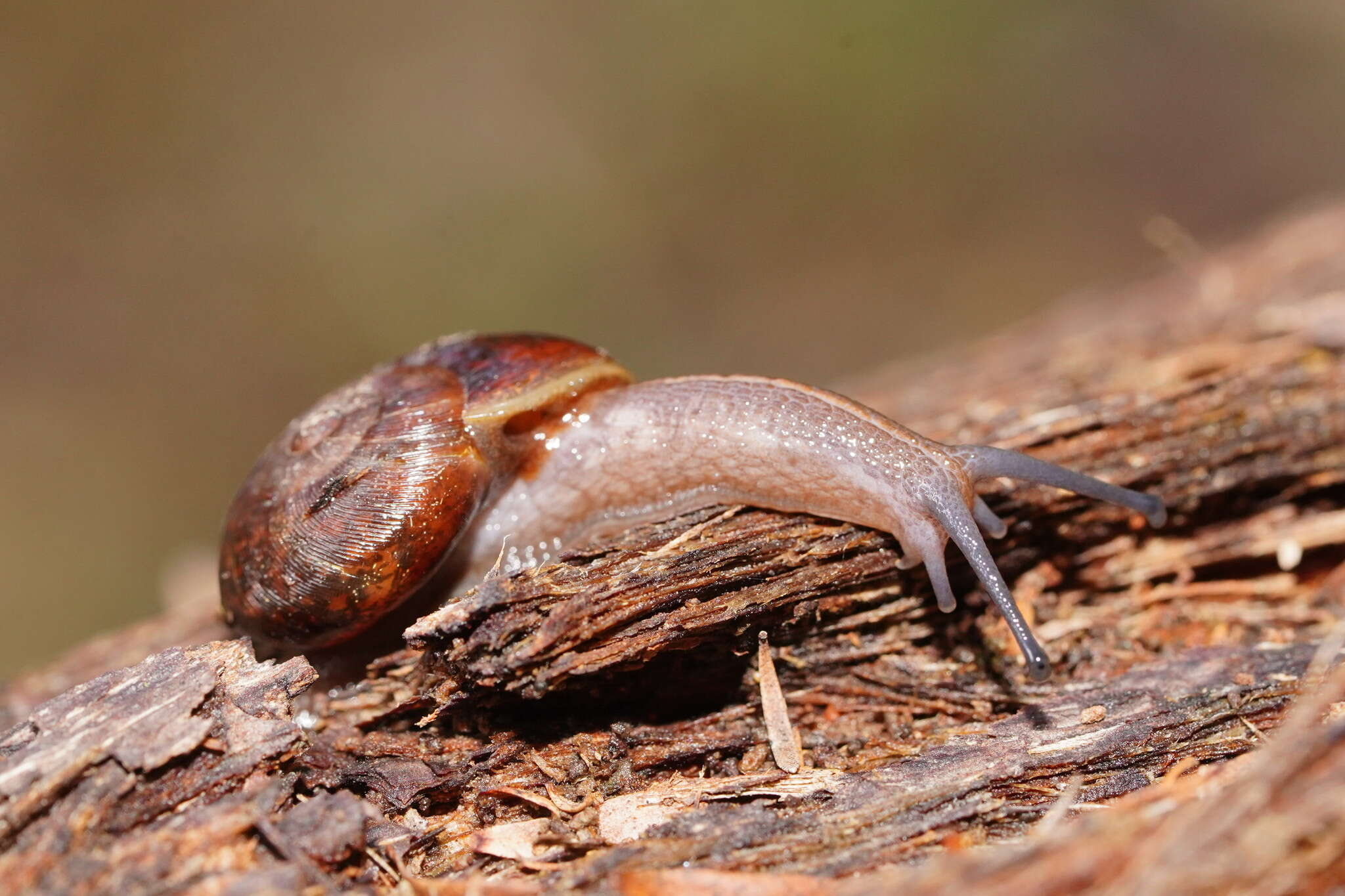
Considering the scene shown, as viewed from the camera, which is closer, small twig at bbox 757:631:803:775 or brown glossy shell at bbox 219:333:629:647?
small twig at bbox 757:631:803:775

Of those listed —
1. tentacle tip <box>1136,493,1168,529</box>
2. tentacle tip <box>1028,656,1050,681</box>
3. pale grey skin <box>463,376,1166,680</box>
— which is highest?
pale grey skin <box>463,376,1166,680</box>

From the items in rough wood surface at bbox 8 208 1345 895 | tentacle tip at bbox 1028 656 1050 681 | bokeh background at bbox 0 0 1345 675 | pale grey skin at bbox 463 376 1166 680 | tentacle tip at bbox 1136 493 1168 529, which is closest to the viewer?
rough wood surface at bbox 8 208 1345 895

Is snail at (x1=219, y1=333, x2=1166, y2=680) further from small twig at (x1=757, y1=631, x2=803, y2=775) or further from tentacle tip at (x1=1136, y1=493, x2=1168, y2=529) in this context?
small twig at (x1=757, y1=631, x2=803, y2=775)

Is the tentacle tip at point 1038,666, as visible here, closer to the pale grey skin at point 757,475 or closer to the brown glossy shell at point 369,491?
the pale grey skin at point 757,475

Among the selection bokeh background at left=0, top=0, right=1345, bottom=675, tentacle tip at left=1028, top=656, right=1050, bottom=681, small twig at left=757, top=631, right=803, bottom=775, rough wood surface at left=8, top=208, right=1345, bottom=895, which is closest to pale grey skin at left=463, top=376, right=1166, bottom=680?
tentacle tip at left=1028, top=656, right=1050, bottom=681

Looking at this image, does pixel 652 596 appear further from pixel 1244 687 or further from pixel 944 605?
pixel 1244 687

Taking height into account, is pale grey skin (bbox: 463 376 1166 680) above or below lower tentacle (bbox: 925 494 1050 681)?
above

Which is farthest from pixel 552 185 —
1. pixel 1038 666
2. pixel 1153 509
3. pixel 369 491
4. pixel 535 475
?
pixel 1038 666

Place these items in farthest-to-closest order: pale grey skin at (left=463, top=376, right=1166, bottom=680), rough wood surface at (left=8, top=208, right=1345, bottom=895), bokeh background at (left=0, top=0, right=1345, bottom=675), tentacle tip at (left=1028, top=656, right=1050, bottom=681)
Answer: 1. bokeh background at (left=0, top=0, right=1345, bottom=675)
2. pale grey skin at (left=463, top=376, right=1166, bottom=680)
3. tentacle tip at (left=1028, top=656, right=1050, bottom=681)
4. rough wood surface at (left=8, top=208, right=1345, bottom=895)
